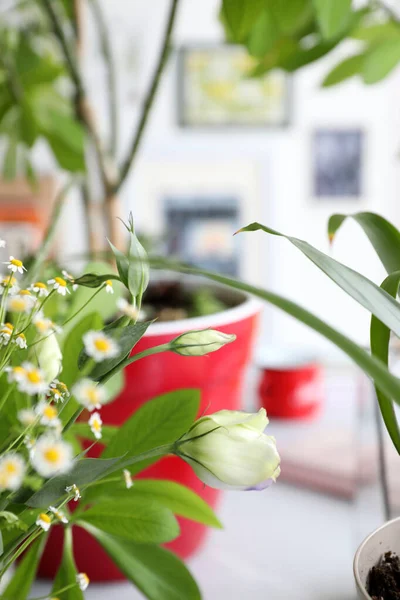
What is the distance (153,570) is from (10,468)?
0.52 ft

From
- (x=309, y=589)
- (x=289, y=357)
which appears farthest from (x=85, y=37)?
(x=309, y=589)

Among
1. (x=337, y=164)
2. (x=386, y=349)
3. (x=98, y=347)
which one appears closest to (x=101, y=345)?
(x=98, y=347)

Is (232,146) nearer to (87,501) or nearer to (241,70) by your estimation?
(241,70)

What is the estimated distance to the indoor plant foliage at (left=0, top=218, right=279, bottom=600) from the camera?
18cm

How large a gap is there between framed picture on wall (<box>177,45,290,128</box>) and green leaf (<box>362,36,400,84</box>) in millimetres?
2326

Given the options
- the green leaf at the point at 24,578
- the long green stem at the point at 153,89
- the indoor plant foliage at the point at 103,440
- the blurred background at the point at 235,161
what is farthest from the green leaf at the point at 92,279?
the blurred background at the point at 235,161

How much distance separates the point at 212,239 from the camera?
274 cm

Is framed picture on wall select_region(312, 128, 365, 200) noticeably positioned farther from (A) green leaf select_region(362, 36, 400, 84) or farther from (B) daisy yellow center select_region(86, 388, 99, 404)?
(B) daisy yellow center select_region(86, 388, 99, 404)

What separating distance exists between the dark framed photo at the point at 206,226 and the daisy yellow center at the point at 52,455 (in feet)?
8.54

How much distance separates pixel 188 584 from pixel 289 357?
47 cm

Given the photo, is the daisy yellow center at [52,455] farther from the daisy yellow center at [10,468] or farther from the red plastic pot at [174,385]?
the red plastic pot at [174,385]

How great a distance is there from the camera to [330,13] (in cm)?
31

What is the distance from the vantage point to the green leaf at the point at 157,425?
0.27 meters

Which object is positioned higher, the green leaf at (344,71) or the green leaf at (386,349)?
the green leaf at (344,71)
